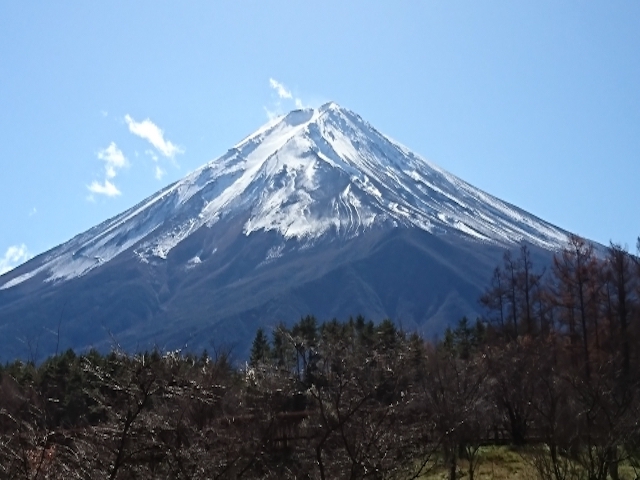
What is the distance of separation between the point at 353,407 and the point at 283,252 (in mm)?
123412

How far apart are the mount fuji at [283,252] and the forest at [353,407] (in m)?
76.5

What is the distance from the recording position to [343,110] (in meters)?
174

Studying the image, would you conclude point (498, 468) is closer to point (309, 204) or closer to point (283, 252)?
point (283, 252)

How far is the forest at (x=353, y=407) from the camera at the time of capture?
15.8 feet

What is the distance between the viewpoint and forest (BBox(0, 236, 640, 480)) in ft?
15.8

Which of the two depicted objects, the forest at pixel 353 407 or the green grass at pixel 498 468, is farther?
the green grass at pixel 498 468

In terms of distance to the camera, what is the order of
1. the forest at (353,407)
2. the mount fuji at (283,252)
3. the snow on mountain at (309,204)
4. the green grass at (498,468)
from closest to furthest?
the forest at (353,407)
the green grass at (498,468)
the mount fuji at (283,252)
the snow on mountain at (309,204)

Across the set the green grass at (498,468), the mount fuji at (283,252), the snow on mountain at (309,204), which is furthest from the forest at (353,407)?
the snow on mountain at (309,204)

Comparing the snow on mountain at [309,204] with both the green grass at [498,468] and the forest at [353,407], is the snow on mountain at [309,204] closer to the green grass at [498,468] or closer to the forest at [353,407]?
the forest at [353,407]

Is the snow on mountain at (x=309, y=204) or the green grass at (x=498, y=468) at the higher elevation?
the snow on mountain at (x=309, y=204)

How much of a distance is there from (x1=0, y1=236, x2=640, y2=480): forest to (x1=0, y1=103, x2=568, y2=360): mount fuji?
251 ft

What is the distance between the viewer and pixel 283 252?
422 feet

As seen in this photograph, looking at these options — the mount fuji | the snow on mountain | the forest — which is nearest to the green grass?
the forest

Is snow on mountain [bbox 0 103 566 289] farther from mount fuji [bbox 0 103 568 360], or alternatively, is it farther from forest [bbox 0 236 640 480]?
forest [bbox 0 236 640 480]
